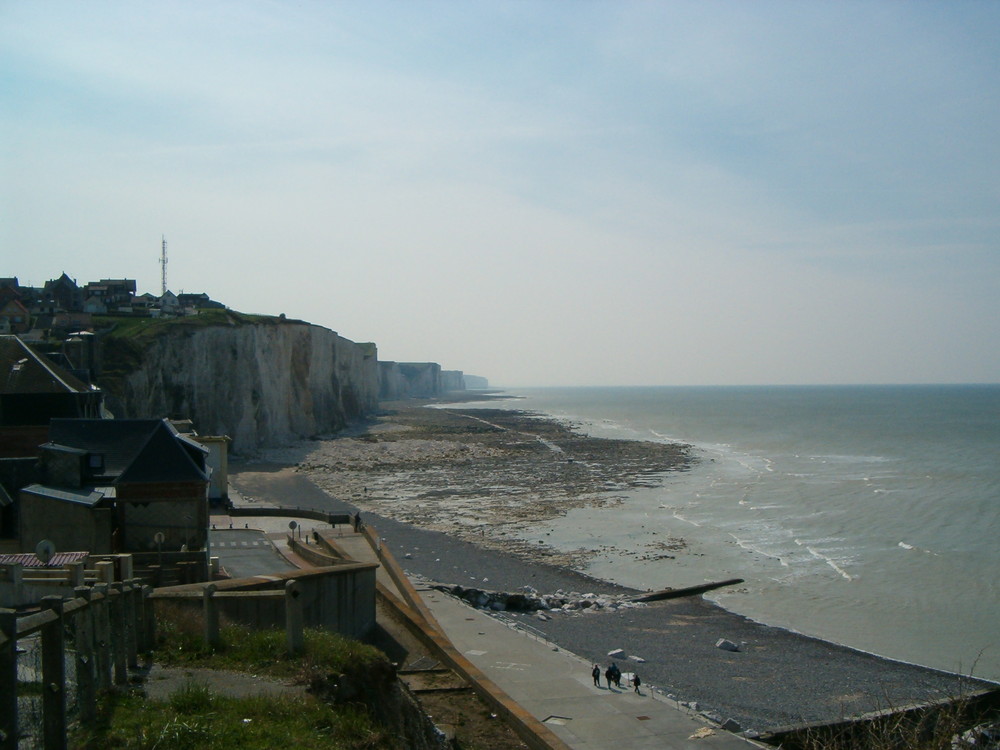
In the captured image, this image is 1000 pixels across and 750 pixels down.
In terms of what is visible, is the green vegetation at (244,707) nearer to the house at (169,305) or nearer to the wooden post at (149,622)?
the wooden post at (149,622)

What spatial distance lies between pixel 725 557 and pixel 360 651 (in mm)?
26437

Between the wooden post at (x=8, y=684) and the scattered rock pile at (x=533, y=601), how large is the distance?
21865 millimetres

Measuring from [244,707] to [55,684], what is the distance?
2211 millimetres

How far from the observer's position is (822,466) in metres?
65.7

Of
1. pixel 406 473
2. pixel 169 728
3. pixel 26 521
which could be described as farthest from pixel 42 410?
pixel 406 473

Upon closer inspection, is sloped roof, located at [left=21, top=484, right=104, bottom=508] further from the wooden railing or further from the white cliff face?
the white cliff face

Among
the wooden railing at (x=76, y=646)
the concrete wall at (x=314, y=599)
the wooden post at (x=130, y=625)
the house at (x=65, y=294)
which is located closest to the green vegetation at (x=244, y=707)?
the wooden railing at (x=76, y=646)

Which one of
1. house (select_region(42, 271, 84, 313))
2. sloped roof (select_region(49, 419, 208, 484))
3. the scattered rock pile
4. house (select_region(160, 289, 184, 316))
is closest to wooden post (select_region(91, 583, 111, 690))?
sloped roof (select_region(49, 419, 208, 484))

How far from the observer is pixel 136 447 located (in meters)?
20.6

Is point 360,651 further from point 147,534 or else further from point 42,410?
point 42,410

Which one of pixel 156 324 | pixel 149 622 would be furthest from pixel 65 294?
pixel 149 622

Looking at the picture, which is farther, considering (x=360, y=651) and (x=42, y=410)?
(x=42, y=410)

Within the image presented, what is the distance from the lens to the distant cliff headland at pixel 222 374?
5634 cm

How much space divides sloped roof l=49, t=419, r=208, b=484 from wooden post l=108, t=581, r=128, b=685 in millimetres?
10697
